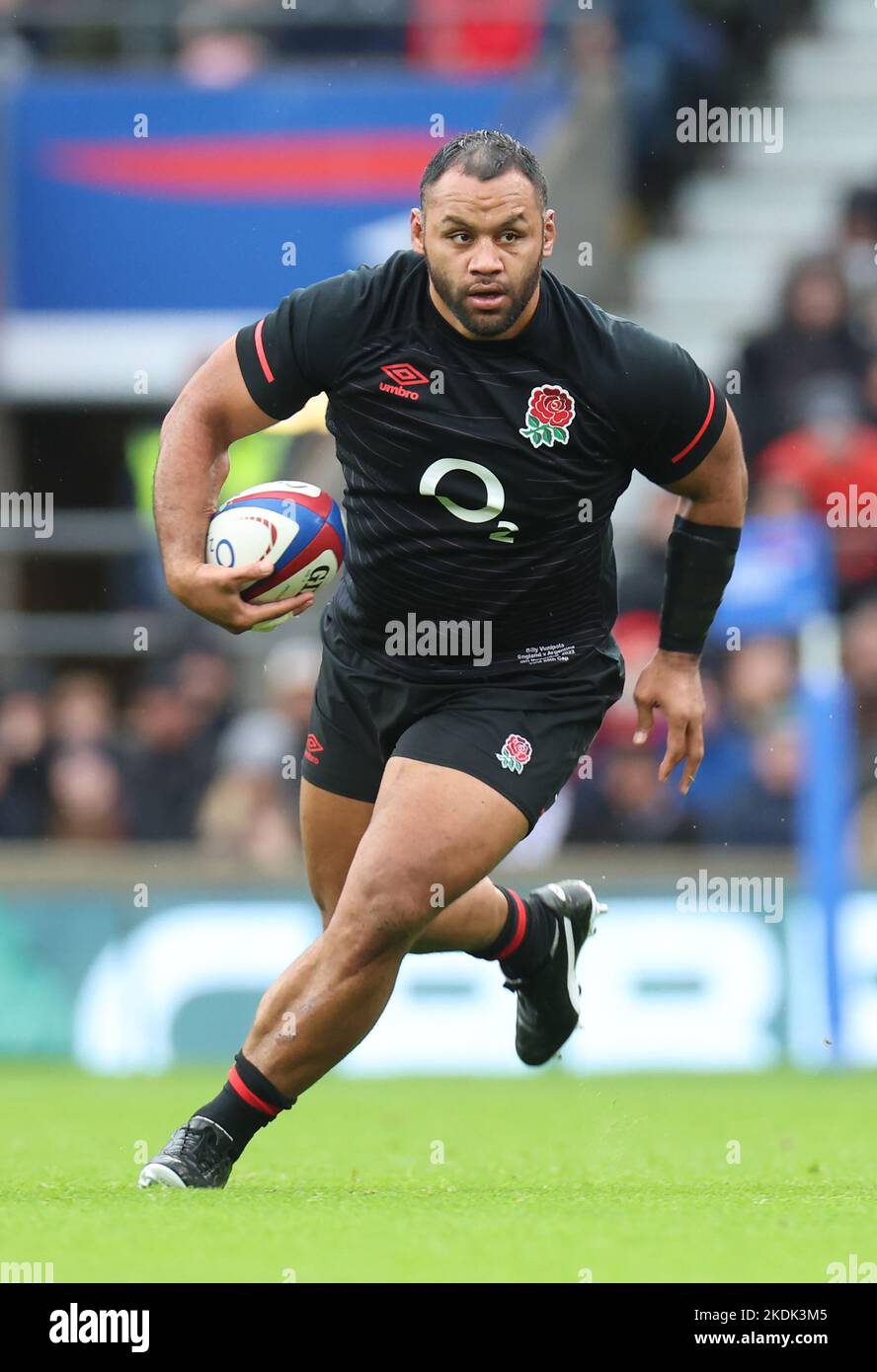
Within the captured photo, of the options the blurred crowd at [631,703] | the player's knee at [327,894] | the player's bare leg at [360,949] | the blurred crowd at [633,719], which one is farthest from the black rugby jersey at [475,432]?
the blurred crowd at [633,719]

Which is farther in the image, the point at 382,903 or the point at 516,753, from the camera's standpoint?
the point at 516,753

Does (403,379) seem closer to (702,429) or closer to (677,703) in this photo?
(702,429)

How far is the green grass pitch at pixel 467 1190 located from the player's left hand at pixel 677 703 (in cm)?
119

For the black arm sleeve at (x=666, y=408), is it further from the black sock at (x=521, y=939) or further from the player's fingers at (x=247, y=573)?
the black sock at (x=521, y=939)

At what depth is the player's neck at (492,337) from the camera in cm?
640

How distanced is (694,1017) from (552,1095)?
159 centimetres

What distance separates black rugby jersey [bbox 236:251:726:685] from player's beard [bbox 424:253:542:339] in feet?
0.40

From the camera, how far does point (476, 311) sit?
20.6 feet

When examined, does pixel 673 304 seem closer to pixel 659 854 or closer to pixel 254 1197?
pixel 659 854

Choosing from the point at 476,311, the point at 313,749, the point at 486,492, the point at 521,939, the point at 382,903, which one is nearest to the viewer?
the point at 382,903

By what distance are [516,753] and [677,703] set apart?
0.75 m

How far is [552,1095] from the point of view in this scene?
10.8 meters

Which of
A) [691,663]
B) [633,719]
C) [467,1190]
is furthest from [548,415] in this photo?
[633,719]
